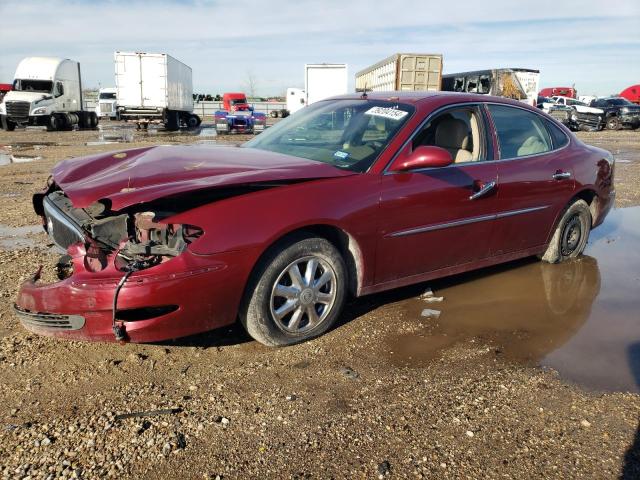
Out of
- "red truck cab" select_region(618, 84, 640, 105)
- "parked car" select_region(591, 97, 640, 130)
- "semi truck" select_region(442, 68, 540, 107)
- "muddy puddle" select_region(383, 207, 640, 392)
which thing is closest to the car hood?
"muddy puddle" select_region(383, 207, 640, 392)

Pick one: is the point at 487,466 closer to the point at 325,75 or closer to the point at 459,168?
the point at 459,168

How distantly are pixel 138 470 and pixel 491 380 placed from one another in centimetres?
201

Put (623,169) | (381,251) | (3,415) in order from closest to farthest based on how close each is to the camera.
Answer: (3,415) → (381,251) → (623,169)

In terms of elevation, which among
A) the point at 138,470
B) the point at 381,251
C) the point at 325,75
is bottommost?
the point at 138,470

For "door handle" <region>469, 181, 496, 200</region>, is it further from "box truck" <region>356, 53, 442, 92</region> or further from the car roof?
"box truck" <region>356, 53, 442, 92</region>

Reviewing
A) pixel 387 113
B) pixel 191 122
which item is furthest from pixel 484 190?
pixel 191 122

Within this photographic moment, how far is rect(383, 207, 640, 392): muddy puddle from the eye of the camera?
347 cm

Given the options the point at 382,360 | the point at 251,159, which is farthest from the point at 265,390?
the point at 251,159

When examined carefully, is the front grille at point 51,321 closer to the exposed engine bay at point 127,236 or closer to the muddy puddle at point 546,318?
the exposed engine bay at point 127,236

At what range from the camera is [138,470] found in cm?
235

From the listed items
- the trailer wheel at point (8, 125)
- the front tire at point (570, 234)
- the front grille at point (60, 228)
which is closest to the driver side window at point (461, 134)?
the front tire at point (570, 234)

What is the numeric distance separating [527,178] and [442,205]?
1.09 m

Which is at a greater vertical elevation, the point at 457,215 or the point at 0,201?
the point at 457,215

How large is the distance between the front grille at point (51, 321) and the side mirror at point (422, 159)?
219 cm
